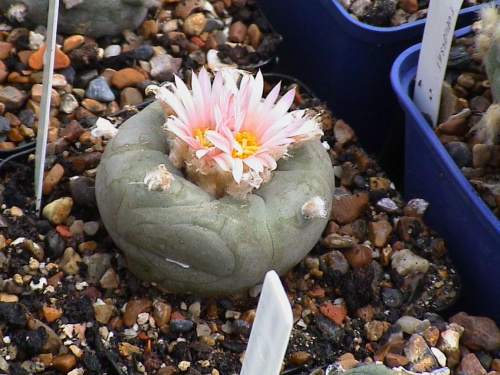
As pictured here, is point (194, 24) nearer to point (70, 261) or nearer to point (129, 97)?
point (129, 97)

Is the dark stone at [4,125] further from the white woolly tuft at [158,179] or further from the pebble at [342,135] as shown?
the pebble at [342,135]

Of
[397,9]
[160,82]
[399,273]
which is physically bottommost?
[399,273]

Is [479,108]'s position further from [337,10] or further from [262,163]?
[262,163]

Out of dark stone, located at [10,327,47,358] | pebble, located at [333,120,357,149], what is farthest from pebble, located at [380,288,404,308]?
dark stone, located at [10,327,47,358]

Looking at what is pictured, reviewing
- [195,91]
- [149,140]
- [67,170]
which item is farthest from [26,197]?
[195,91]

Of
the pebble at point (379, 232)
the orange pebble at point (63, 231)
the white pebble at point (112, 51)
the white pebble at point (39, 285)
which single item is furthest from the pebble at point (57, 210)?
the pebble at point (379, 232)
